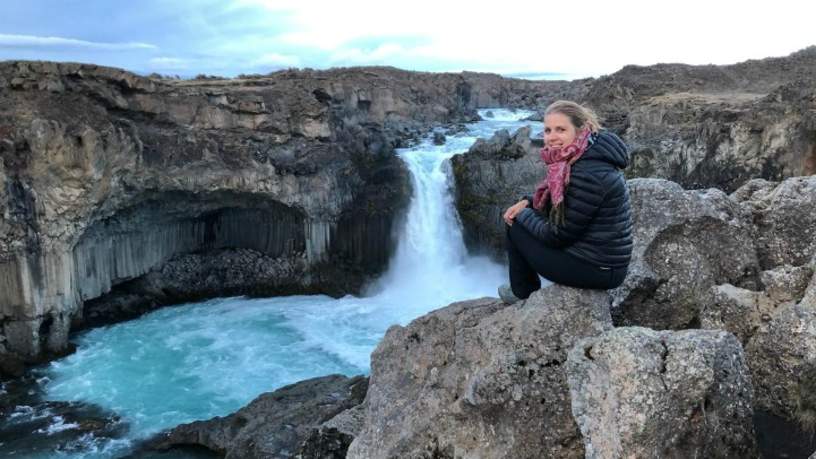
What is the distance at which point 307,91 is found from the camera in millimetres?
26656

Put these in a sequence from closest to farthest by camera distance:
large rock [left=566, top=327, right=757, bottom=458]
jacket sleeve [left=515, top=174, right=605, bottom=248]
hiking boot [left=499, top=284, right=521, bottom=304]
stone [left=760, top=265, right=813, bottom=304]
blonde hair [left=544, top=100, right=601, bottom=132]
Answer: large rock [left=566, top=327, right=757, bottom=458] → jacket sleeve [left=515, top=174, right=605, bottom=248] → blonde hair [left=544, top=100, right=601, bottom=132] → stone [left=760, top=265, right=813, bottom=304] → hiking boot [left=499, top=284, right=521, bottom=304]

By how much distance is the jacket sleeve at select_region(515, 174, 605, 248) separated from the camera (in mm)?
4496

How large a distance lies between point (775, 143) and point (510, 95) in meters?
46.7

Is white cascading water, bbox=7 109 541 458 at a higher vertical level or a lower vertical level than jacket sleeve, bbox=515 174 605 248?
lower

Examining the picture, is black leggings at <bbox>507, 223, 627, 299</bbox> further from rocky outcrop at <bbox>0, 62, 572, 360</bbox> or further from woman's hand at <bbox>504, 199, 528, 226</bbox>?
rocky outcrop at <bbox>0, 62, 572, 360</bbox>

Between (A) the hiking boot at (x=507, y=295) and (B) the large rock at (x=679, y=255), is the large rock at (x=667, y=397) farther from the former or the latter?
(B) the large rock at (x=679, y=255)

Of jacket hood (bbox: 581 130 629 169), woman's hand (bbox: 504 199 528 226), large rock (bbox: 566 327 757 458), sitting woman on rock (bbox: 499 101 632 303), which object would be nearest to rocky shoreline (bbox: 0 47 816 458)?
large rock (bbox: 566 327 757 458)

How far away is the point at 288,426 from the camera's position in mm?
11414

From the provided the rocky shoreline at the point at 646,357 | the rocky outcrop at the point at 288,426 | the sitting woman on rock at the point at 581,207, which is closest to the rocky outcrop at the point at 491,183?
the rocky outcrop at the point at 288,426

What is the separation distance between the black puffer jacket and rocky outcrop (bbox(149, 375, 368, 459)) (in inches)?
149

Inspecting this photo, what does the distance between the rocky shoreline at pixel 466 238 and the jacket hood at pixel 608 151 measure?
1.14m

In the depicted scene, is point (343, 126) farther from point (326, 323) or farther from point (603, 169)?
point (603, 169)

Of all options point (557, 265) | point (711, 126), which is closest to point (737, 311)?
point (557, 265)

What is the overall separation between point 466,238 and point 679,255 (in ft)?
65.4
